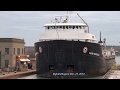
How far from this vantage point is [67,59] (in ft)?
73.5

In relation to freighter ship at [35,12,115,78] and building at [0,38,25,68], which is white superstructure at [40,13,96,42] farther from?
building at [0,38,25,68]

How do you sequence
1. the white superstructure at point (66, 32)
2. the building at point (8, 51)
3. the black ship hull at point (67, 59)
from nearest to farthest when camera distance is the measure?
1. the black ship hull at point (67, 59)
2. the white superstructure at point (66, 32)
3. the building at point (8, 51)

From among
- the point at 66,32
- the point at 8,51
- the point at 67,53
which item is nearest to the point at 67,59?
the point at 67,53

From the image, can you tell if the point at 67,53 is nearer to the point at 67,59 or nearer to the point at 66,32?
the point at 67,59

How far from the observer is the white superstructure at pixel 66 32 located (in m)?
24.5

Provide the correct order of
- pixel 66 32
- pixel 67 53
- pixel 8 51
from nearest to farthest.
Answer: pixel 67 53
pixel 66 32
pixel 8 51

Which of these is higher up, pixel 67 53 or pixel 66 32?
pixel 66 32

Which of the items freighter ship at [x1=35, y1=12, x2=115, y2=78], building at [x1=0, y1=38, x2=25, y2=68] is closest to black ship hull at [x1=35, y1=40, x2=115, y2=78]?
freighter ship at [x1=35, y1=12, x2=115, y2=78]

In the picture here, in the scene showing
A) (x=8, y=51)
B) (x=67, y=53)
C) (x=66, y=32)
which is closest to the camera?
(x=67, y=53)

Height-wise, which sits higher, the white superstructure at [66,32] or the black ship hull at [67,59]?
the white superstructure at [66,32]

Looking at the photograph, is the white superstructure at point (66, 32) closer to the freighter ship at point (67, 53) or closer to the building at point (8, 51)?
the freighter ship at point (67, 53)

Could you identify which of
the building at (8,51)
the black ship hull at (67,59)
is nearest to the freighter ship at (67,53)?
the black ship hull at (67,59)

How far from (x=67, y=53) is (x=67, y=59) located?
433 millimetres
